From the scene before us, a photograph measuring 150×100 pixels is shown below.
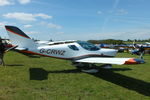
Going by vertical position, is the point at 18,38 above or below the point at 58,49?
above

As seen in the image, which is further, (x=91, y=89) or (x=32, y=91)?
(x=91, y=89)

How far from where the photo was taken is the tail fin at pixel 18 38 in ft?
28.6

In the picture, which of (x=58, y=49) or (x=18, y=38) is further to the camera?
(x=58, y=49)

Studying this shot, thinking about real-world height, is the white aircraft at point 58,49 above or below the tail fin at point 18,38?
below

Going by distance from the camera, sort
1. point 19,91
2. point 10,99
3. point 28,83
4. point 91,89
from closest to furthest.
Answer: point 10,99, point 19,91, point 91,89, point 28,83

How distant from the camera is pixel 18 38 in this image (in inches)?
348

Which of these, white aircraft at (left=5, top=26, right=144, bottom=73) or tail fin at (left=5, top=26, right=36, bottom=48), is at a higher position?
tail fin at (left=5, top=26, right=36, bottom=48)

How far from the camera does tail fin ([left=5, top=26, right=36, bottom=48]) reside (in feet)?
28.6

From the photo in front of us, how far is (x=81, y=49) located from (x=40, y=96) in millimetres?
4735

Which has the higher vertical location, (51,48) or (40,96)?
(51,48)

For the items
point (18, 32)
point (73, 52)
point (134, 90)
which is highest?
point (18, 32)

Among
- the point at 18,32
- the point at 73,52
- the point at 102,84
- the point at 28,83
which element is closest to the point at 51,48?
the point at 73,52

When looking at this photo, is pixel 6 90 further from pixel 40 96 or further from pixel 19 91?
pixel 40 96

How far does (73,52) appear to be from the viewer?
29.9ft
